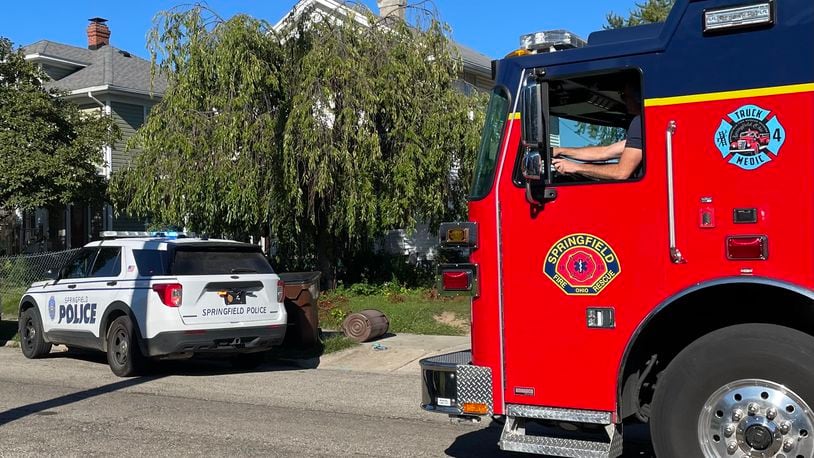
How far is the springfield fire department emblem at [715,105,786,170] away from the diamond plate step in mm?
1670

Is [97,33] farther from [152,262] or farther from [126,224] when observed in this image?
[152,262]

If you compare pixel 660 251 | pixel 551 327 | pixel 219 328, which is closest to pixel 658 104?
pixel 660 251

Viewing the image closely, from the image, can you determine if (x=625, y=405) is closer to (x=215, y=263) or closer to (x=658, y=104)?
(x=658, y=104)

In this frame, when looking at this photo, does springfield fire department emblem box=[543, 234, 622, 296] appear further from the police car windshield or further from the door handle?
the police car windshield

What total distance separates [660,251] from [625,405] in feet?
3.09

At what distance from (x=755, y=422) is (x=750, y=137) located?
1.51m

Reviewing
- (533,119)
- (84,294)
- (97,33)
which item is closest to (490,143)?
(533,119)

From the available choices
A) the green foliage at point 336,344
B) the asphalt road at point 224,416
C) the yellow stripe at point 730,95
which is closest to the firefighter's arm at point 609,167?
the yellow stripe at point 730,95

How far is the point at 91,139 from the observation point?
22.8m

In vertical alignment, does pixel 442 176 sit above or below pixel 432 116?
below

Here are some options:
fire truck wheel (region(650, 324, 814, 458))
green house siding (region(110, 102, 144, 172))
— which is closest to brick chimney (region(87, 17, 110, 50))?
green house siding (region(110, 102, 144, 172))

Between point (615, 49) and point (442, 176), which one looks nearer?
point (615, 49)

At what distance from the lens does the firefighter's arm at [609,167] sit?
5.09 metres

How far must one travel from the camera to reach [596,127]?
561 cm
